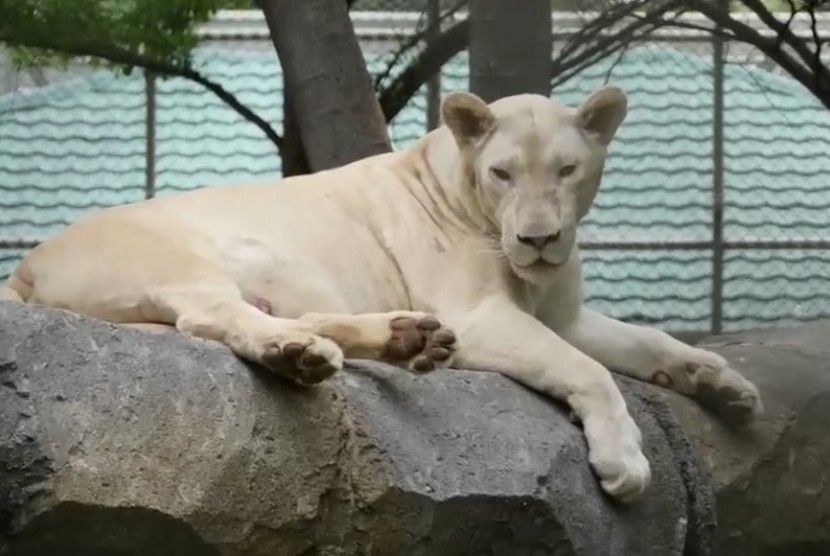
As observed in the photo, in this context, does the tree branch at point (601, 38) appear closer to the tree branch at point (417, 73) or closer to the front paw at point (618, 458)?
the tree branch at point (417, 73)

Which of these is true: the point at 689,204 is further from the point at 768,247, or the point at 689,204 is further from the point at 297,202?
the point at 297,202

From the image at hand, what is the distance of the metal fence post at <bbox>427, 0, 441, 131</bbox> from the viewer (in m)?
4.83

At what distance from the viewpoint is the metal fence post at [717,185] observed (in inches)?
214

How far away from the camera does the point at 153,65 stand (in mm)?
4941

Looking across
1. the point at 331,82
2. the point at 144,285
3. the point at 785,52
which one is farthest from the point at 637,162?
the point at 144,285

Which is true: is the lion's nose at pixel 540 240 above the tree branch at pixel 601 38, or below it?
below

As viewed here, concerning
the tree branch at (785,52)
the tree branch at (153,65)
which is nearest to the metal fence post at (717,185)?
the tree branch at (785,52)

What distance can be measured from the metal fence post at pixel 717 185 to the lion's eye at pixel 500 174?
6.42 feet

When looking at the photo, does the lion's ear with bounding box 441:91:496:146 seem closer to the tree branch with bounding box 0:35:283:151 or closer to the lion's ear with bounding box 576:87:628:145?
the lion's ear with bounding box 576:87:628:145

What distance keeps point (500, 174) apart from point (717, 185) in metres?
2.26

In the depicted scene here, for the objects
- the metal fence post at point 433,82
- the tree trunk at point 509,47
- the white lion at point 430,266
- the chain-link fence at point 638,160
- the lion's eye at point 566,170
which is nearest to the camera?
the white lion at point 430,266

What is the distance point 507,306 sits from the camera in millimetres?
3574

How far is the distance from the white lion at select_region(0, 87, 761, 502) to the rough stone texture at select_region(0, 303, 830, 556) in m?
0.11

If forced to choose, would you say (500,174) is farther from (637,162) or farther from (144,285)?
(637,162)
